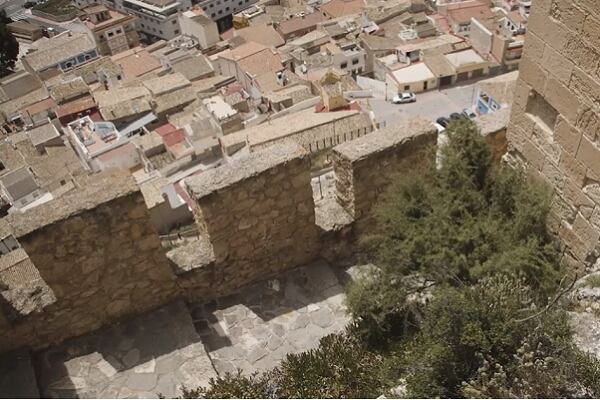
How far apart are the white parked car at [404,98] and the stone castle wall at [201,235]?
986 inches

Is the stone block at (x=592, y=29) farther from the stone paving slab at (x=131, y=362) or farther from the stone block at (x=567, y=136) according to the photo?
the stone paving slab at (x=131, y=362)

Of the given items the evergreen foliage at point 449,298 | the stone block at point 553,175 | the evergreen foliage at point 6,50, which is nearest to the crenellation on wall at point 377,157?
the evergreen foliage at point 449,298

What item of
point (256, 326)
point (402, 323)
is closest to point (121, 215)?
point (256, 326)

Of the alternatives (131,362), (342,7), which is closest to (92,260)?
(131,362)

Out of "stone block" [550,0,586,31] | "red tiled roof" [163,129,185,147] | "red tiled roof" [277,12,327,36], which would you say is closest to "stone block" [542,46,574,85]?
"stone block" [550,0,586,31]

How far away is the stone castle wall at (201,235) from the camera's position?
4922mm

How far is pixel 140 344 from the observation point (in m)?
5.61

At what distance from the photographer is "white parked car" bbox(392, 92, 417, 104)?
30.3 m

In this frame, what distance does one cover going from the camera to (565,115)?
4.66 metres

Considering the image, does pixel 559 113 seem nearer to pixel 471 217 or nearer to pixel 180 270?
pixel 471 217

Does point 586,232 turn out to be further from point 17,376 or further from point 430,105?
point 430,105

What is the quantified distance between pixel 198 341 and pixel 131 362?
0.64 metres

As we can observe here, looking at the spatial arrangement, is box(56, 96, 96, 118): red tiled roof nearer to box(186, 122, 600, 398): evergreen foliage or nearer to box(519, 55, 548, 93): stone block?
box(186, 122, 600, 398): evergreen foliage

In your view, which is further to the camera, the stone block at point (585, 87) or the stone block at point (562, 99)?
the stone block at point (562, 99)
